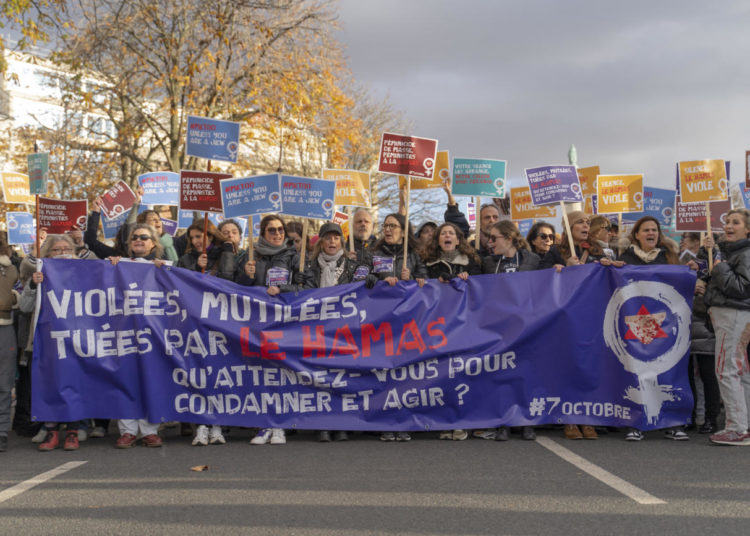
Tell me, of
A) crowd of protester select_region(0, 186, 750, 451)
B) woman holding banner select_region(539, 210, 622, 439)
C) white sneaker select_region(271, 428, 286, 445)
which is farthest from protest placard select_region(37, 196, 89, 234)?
woman holding banner select_region(539, 210, 622, 439)

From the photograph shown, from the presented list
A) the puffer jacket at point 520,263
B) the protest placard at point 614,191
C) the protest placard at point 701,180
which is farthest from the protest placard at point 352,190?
the protest placard at point 701,180

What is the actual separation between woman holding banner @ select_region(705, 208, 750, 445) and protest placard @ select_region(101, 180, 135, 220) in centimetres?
693

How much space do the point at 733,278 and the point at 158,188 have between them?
341 inches

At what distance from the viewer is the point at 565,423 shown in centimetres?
739

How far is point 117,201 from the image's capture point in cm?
1039

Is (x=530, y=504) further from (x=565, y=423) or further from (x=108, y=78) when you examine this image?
(x=108, y=78)

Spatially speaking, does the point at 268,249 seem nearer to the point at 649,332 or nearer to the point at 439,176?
the point at 649,332

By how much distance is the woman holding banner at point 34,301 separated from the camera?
23.7 feet

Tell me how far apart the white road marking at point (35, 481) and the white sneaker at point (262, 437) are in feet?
4.97

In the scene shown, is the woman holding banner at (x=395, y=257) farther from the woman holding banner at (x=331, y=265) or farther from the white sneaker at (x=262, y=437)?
the white sneaker at (x=262, y=437)

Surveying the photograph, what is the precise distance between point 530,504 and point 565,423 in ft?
8.67

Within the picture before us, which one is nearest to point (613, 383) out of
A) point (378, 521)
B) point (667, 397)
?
point (667, 397)

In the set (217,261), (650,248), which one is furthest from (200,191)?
(650,248)

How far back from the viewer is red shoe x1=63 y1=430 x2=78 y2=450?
23.5 ft
